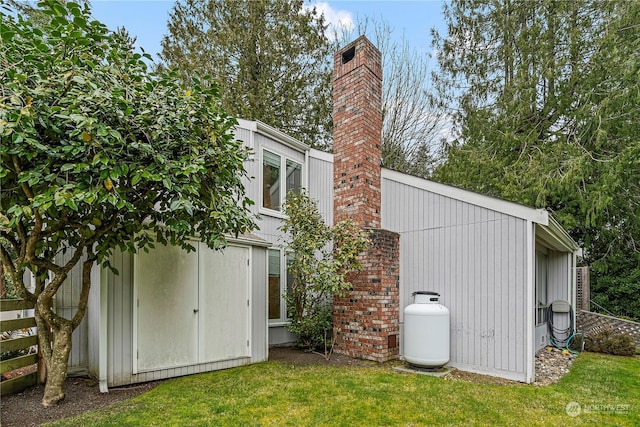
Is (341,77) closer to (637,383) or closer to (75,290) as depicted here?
(75,290)

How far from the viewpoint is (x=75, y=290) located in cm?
492

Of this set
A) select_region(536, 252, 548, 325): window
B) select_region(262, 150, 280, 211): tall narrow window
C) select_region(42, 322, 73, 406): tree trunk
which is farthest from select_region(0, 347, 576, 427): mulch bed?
select_region(262, 150, 280, 211): tall narrow window

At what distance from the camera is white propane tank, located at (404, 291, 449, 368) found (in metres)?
5.45

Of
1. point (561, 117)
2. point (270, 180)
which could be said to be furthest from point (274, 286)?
point (561, 117)

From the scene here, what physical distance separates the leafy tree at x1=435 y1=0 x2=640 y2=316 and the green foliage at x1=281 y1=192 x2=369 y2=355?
669 cm

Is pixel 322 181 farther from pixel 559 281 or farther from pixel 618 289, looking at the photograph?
pixel 618 289

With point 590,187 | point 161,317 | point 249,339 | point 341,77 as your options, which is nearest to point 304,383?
point 249,339

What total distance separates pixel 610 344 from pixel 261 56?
12569 millimetres

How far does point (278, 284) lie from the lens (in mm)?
7707

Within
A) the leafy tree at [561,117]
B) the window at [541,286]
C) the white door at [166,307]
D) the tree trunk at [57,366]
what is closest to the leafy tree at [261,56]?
the leafy tree at [561,117]

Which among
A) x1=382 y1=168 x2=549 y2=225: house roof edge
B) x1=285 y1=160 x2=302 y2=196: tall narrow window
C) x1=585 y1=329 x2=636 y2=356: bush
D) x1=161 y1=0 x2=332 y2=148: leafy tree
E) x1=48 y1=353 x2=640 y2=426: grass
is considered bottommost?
x1=585 y1=329 x2=636 y2=356: bush

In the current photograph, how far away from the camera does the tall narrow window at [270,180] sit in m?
7.92

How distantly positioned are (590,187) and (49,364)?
39.0 feet

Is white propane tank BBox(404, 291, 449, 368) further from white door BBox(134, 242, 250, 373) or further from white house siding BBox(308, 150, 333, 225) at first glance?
white house siding BBox(308, 150, 333, 225)
